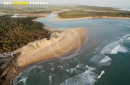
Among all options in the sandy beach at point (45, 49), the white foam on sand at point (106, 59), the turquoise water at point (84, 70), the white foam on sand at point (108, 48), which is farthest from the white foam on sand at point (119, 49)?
the sandy beach at point (45, 49)

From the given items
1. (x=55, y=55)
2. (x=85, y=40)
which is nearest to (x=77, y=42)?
(x=85, y=40)

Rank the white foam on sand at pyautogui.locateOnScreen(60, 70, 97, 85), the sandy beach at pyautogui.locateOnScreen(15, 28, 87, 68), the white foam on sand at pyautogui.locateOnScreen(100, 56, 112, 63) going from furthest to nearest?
the sandy beach at pyautogui.locateOnScreen(15, 28, 87, 68), the white foam on sand at pyautogui.locateOnScreen(100, 56, 112, 63), the white foam on sand at pyautogui.locateOnScreen(60, 70, 97, 85)

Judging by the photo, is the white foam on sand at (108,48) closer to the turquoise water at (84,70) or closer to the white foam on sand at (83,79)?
the turquoise water at (84,70)

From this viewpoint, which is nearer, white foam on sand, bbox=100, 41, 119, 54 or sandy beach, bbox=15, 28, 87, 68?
sandy beach, bbox=15, 28, 87, 68

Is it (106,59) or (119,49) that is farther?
(119,49)

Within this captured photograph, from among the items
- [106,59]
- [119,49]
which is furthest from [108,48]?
[106,59]

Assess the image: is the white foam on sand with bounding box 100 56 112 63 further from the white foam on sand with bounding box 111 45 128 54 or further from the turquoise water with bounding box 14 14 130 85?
the white foam on sand with bounding box 111 45 128 54

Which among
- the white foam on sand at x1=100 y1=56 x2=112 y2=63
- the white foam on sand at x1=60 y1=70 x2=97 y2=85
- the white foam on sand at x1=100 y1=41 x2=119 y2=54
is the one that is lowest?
the white foam on sand at x1=60 y1=70 x2=97 y2=85

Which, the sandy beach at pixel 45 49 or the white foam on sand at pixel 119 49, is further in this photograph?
the white foam on sand at pixel 119 49

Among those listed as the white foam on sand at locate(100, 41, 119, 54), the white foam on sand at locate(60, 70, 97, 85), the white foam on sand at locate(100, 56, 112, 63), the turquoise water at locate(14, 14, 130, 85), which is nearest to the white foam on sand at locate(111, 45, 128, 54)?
the turquoise water at locate(14, 14, 130, 85)

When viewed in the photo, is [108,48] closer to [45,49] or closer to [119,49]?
[119,49]
